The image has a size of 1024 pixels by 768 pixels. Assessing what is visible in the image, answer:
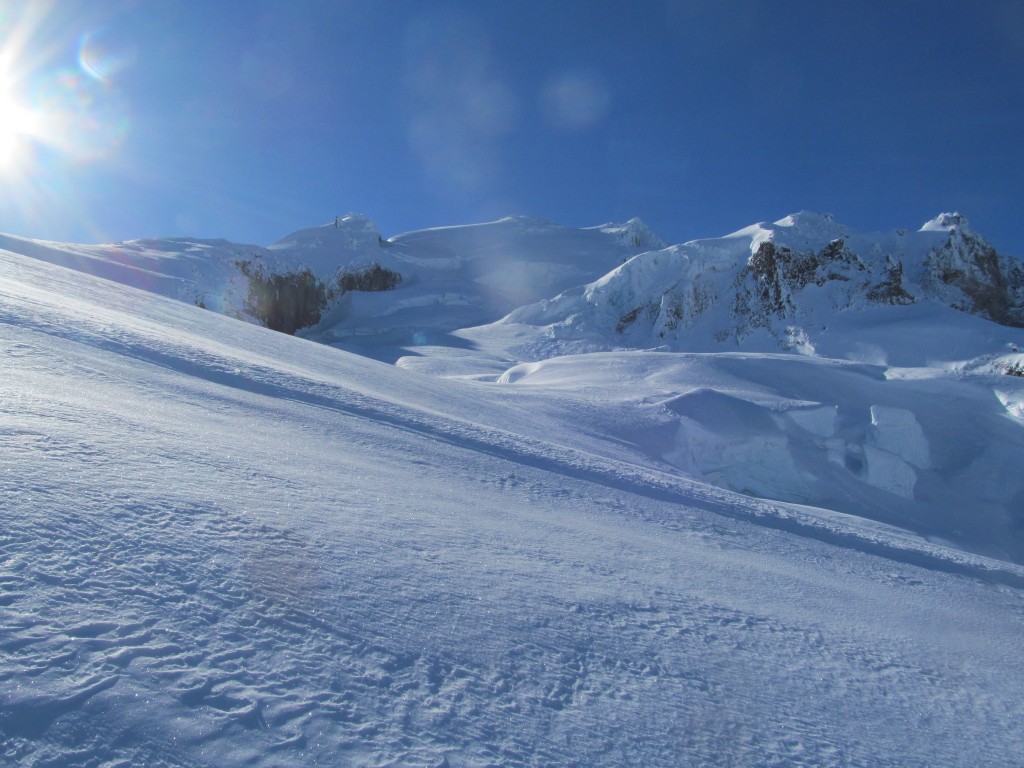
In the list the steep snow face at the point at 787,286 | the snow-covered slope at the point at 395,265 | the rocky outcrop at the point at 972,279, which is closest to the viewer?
the steep snow face at the point at 787,286

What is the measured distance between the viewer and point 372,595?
87.0 inches

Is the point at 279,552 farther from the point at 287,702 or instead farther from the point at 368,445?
the point at 368,445

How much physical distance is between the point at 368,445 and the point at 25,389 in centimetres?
193

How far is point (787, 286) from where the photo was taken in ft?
66.2

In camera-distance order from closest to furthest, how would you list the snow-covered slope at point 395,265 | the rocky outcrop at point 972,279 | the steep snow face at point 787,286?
the steep snow face at point 787,286
the rocky outcrop at point 972,279
the snow-covered slope at point 395,265

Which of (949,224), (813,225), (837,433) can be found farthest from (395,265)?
(837,433)

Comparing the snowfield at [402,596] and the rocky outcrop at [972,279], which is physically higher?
the rocky outcrop at [972,279]

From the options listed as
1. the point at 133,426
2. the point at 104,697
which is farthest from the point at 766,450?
the point at 104,697

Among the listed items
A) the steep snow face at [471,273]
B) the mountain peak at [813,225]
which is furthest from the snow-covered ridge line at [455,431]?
the mountain peak at [813,225]

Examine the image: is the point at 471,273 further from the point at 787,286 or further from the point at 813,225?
the point at 787,286

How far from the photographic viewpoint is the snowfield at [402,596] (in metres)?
1.62

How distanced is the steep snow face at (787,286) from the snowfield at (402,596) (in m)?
15.2

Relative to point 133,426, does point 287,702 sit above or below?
below

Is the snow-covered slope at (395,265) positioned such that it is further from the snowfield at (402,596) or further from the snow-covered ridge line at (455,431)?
the snowfield at (402,596)
